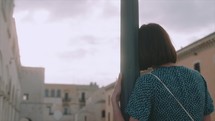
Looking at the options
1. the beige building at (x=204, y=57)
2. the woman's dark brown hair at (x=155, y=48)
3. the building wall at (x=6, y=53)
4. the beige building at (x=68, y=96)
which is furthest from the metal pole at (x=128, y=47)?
the beige building at (x=68, y=96)

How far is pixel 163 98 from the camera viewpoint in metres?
2.10

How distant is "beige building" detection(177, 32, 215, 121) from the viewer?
24.2 m

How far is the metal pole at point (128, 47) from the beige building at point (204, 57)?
22289mm

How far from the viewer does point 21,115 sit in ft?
130

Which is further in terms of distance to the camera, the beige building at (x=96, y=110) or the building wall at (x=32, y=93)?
the beige building at (x=96, y=110)

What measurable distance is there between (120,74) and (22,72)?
134 ft

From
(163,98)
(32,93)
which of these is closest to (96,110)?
(32,93)

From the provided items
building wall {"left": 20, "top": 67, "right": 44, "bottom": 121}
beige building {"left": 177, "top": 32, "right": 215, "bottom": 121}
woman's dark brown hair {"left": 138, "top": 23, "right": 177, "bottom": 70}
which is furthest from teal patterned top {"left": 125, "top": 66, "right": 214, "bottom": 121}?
building wall {"left": 20, "top": 67, "right": 44, "bottom": 121}

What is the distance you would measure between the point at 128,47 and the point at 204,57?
78.4ft

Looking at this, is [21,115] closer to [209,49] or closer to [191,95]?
[209,49]

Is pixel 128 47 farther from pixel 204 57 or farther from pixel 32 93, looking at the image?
pixel 32 93

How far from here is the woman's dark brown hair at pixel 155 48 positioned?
2.25 meters

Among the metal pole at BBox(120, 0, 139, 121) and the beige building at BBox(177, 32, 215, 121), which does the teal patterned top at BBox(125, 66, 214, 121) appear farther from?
the beige building at BBox(177, 32, 215, 121)

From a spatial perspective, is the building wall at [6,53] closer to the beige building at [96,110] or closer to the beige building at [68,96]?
the beige building at [96,110]
